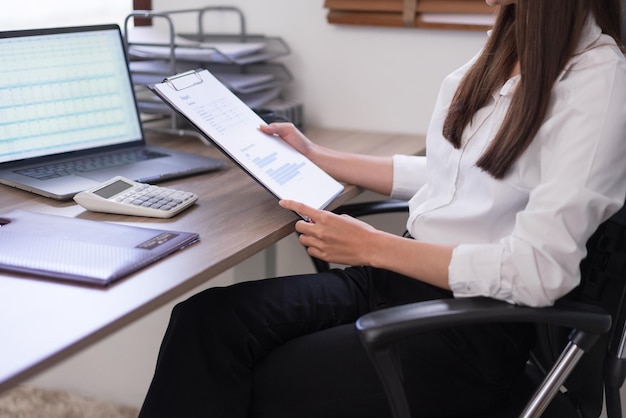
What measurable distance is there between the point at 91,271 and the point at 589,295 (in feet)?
2.34

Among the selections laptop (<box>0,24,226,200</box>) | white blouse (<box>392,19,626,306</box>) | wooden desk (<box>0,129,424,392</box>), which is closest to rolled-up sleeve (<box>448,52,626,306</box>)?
white blouse (<box>392,19,626,306</box>)

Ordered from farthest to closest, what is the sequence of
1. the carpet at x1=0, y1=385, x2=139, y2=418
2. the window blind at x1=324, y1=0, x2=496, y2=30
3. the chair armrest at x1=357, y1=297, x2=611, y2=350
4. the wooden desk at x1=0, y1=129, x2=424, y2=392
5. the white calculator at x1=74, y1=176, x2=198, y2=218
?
the carpet at x1=0, y1=385, x2=139, y2=418 < the window blind at x1=324, y1=0, x2=496, y2=30 < the white calculator at x1=74, y1=176, x2=198, y2=218 < the chair armrest at x1=357, y1=297, x2=611, y2=350 < the wooden desk at x1=0, y1=129, x2=424, y2=392

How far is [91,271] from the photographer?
1053 mm

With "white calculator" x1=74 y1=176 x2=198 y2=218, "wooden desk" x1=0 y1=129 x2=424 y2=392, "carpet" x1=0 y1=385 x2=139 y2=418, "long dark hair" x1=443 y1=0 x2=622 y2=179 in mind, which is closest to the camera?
"wooden desk" x1=0 y1=129 x2=424 y2=392

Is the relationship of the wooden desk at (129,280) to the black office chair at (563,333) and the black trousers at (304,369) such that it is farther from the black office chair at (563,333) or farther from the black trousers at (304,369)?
the black office chair at (563,333)

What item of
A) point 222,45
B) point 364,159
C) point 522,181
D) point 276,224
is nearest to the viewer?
point 522,181

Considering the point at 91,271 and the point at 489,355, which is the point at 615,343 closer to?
the point at 489,355

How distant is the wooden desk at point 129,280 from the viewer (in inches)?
34.5

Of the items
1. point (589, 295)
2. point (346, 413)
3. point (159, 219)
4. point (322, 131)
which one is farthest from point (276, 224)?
point (322, 131)

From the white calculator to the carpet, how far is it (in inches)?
38.2

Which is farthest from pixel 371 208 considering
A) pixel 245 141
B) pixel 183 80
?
pixel 183 80

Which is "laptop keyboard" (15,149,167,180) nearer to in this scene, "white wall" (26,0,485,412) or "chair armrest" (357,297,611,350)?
"white wall" (26,0,485,412)

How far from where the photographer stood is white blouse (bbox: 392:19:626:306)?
1.07m

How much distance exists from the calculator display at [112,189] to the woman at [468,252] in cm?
23
